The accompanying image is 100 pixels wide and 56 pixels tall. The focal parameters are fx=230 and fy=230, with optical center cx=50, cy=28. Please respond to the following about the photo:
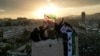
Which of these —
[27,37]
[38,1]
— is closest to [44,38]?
[27,37]

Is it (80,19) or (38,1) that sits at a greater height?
(38,1)

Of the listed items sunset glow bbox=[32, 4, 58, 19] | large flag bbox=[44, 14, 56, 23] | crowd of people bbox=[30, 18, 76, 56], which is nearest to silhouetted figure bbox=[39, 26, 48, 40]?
crowd of people bbox=[30, 18, 76, 56]

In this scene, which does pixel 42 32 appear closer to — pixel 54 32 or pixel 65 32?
pixel 54 32

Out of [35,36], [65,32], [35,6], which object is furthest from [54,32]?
[35,6]

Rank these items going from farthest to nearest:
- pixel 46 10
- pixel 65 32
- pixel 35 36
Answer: pixel 46 10 < pixel 65 32 < pixel 35 36

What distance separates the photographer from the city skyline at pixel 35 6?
2.81 meters

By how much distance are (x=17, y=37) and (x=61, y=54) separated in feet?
2.01

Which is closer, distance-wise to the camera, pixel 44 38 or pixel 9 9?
pixel 44 38

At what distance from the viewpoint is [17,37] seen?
278 cm

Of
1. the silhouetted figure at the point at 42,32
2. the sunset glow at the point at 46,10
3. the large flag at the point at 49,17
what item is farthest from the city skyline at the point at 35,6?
the silhouetted figure at the point at 42,32

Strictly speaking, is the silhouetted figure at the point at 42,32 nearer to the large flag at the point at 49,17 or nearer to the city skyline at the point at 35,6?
the large flag at the point at 49,17

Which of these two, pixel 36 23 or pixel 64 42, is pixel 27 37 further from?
pixel 64 42

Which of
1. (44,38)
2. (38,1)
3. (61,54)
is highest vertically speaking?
(38,1)

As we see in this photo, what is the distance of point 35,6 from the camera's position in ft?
9.21
